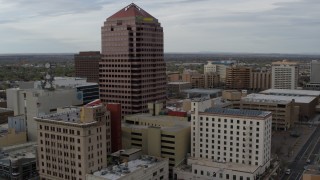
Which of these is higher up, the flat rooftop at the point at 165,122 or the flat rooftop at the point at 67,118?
the flat rooftop at the point at 67,118

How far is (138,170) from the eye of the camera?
7600 centimetres

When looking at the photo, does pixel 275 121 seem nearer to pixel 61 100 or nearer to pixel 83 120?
pixel 61 100

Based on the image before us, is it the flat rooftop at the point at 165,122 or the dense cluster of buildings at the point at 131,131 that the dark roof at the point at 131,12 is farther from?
the flat rooftop at the point at 165,122

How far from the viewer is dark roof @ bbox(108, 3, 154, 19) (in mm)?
121000

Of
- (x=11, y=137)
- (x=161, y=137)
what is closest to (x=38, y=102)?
(x=11, y=137)

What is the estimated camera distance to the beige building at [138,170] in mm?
73250

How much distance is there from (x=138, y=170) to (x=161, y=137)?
17159 mm

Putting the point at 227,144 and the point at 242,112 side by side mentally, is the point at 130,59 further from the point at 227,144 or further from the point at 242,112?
the point at 227,144

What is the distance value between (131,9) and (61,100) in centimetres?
3635

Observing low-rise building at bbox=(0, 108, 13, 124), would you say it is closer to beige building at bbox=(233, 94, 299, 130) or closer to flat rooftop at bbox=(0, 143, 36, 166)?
flat rooftop at bbox=(0, 143, 36, 166)

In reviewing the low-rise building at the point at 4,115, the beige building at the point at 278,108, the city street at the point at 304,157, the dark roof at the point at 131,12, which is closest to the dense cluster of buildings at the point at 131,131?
the dark roof at the point at 131,12

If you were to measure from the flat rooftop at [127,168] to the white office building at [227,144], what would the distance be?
330 inches

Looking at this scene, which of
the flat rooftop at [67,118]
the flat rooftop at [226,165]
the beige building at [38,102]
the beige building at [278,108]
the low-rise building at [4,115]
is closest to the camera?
the flat rooftop at [67,118]

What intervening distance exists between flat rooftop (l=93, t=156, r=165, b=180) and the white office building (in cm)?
838
